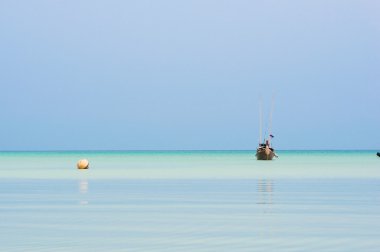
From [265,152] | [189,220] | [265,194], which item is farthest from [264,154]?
[189,220]

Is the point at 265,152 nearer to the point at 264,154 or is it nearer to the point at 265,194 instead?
the point at 264,154

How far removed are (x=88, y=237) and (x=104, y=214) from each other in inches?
225

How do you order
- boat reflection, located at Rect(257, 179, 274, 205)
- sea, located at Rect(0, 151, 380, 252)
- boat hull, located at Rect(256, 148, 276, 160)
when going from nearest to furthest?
1. sea, located at Rect(0, 151, 380, 252)
2. boat reflection, located at Rect(257, 179, 274, 205)
3. boat hull, located at Rect(256, 148, 276, 160)

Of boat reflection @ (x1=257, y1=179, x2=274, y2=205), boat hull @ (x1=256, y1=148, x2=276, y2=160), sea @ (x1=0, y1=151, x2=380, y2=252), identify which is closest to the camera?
sea @ (x1=0, y1=151, x2=380, y2=252)

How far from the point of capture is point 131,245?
16.7 meters

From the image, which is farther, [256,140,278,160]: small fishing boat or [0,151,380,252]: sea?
[256,140,278,160]: small fishing boat

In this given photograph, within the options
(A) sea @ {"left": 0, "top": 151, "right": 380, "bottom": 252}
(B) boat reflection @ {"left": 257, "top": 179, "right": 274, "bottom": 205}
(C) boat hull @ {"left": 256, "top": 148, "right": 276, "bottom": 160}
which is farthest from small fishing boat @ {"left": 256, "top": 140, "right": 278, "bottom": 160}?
(A) sea @ {"left": 0, "top": 151, "right": 380, "bottom": 252}

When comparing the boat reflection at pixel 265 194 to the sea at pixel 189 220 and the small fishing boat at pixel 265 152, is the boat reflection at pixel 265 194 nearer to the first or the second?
the sea at pixel 189 220

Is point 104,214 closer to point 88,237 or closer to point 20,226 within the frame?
point 20,226

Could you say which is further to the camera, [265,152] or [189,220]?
[265,152]

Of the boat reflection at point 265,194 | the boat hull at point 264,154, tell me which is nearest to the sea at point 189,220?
the boat reflection at point 265,194

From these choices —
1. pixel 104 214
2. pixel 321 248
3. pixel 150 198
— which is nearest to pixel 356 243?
pixel 321 248

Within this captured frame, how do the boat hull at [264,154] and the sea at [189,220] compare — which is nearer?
the sea at [189,220]

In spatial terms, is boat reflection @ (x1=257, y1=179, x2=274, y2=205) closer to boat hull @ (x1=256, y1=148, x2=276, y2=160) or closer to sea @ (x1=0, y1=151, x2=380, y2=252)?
sea @ (x1=0, y1=151, x2=380, y2=252)
